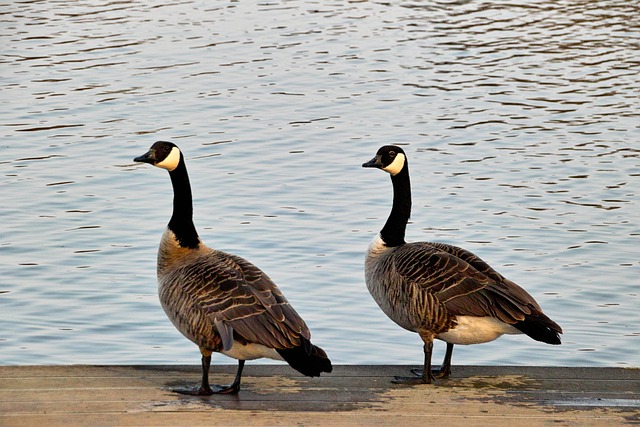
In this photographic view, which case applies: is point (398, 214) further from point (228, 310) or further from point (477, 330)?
point (228, 310)

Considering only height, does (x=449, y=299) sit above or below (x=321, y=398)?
above

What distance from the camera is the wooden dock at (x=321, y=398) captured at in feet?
20.6

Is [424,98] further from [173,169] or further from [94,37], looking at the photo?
[173,169]

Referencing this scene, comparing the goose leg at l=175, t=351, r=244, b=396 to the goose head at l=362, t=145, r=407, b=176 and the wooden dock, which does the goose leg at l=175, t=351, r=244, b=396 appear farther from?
the goose head at l=362, t=145, r=407, b=176

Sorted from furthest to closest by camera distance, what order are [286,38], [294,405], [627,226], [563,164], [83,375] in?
[286,38] < [563,164] < [627,226] < [83,375] < [294,405]

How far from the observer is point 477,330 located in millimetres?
7223

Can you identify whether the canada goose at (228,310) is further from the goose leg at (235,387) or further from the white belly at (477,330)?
the white belly at (477,330)

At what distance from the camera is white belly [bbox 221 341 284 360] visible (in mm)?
6552

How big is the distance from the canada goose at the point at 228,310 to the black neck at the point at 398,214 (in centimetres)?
129

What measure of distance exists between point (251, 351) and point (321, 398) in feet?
1.54

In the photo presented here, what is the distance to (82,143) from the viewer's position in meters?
15.8

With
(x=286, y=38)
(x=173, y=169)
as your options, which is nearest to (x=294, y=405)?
(x=173, y=169)

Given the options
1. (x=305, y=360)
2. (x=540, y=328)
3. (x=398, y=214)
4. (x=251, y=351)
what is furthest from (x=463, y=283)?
(x=251, y=351)

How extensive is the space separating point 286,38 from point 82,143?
6.96 m
